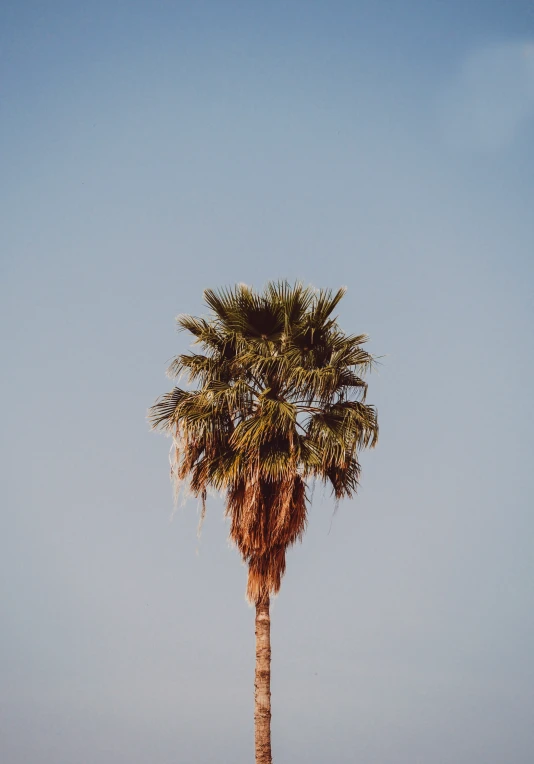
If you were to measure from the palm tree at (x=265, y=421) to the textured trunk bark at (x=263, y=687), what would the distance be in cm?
2

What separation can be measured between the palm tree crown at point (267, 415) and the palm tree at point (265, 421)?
2 cm

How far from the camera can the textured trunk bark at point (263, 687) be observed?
15.2 metres

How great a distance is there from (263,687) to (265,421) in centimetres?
458

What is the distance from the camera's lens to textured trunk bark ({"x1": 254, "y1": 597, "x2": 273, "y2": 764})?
1516 cm

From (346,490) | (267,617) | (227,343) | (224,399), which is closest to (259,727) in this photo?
(267,617)

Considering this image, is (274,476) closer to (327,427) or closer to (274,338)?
(327,427)

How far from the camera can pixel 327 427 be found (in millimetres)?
16672

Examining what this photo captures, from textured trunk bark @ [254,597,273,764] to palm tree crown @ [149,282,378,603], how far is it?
14.3 inches

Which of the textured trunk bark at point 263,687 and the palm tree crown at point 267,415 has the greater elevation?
the palm tree crown at point 267,415

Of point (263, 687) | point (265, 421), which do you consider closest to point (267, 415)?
point (265, 421)

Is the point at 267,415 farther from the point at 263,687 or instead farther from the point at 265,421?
the point at 263,687

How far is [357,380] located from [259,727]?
6480 mm

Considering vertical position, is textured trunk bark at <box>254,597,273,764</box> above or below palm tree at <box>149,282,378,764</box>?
below

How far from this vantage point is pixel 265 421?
16141 millimetres
